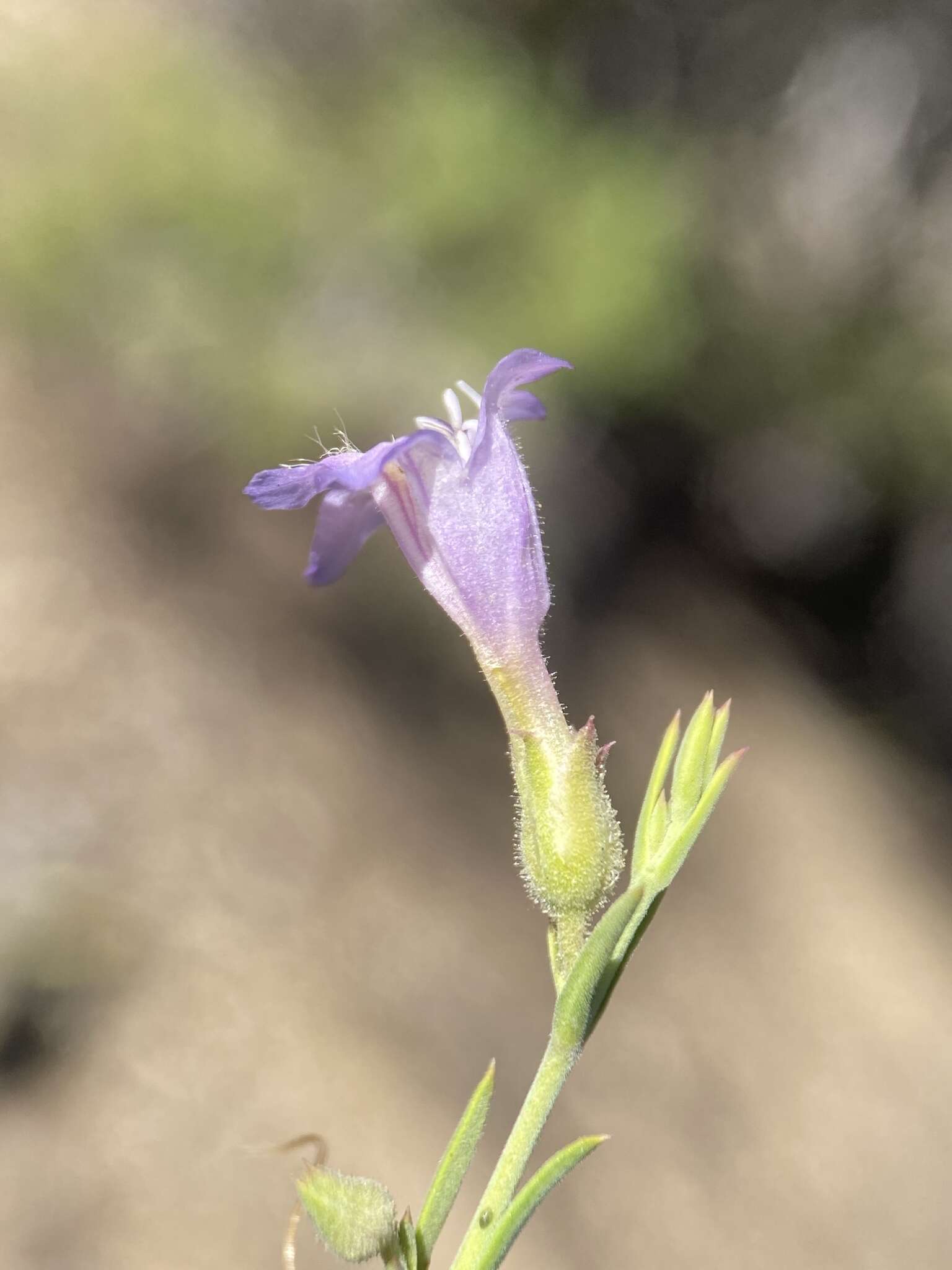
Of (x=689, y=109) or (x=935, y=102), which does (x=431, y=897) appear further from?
(x=935, y=102)

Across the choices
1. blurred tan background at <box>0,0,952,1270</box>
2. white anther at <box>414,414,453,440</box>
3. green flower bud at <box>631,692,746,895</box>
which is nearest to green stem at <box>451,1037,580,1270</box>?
green flower bud at <box>631,692,746,895</box>

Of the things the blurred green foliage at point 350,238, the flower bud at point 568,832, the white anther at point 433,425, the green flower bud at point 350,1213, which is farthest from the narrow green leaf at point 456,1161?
the blurred green foliage at point 350,238

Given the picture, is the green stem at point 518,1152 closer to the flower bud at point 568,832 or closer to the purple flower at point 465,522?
the flower bud at point 568,832

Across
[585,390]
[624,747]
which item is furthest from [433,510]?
[585,390]

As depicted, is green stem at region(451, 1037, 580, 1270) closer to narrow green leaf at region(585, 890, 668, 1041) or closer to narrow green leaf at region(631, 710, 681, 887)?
narrow green leaf at region(585, 890, 668, 1041)

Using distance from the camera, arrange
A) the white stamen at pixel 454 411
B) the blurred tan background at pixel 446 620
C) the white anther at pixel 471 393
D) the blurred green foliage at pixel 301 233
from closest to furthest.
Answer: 1. the white anther at pixel 471 393
2. the white stamen at pixel 454 411
3. the blurred tan background at pixel 446 620
4. the blurred green foliage at pixel 301 233
